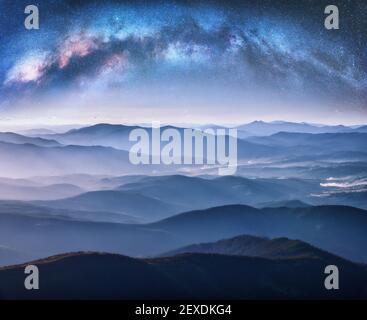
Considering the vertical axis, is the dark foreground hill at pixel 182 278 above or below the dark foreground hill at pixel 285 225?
below

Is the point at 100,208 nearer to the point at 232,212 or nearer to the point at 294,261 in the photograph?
the point at 232,212

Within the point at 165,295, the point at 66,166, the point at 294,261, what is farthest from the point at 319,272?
the point at 66,166

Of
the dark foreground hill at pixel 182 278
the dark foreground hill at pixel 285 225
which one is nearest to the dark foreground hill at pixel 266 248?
the dark foreground hill at pixel 182 278

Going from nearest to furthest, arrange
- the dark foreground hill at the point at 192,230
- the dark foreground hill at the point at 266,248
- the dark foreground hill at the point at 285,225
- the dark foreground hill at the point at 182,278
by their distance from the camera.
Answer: the dark foreground hill at the point at 182,278
the dark foreground hill at the point at 266,248
the dark foreground hill at the point at 285,225
the dark foreground hill at the point at 192,230

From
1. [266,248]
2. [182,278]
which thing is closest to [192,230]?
[266,248]

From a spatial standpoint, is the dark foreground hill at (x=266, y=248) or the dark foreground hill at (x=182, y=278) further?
the dark foreground hill at (x=266, y=248)

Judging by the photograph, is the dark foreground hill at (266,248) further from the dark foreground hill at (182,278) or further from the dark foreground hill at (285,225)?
the dark foreground hill at (285,225)

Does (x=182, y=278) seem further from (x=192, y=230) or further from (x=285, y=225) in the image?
(x=285, y=225)

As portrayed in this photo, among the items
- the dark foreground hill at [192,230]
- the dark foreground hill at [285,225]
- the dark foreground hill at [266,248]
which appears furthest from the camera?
the dark foreground hill at [192,230]

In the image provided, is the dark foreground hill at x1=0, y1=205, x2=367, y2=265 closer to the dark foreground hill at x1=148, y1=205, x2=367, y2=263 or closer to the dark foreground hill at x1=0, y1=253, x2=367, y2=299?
the dark foreground hill at x1=148, y1=205, x2=367, y2=263
